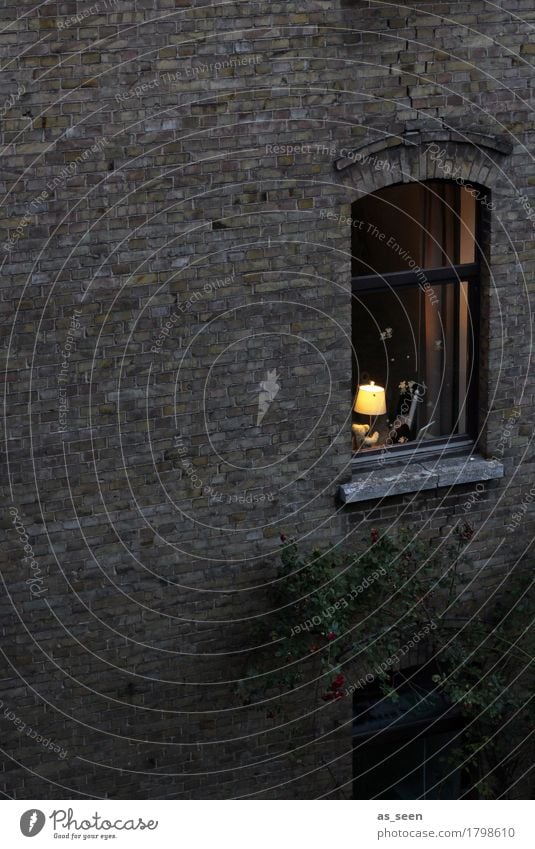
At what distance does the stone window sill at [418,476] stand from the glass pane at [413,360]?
0.20 m

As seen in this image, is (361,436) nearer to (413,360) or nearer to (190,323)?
(413,360)

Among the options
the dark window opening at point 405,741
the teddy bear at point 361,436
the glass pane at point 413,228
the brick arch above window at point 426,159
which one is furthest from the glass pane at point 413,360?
the dark window opening at point 405,741

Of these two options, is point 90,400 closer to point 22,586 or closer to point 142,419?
point 142,419

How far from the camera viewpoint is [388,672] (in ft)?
33.4

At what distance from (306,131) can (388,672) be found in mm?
4142

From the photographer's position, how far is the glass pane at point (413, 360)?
929 centimetres

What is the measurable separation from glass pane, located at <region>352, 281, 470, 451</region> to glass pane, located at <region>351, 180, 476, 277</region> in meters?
0.20

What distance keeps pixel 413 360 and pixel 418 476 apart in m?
0.83

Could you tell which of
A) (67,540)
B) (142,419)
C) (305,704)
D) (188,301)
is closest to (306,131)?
(188,301)

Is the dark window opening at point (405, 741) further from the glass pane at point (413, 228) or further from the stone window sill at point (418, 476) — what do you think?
the glass pane at point (413, 228)

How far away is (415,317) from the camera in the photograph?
945 centimetres

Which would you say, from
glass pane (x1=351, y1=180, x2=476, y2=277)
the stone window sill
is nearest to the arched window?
glass pane (x1=351, y1=180, x2=476, y2=277)

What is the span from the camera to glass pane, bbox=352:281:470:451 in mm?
9289

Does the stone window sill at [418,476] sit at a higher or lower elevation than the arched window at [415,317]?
lower
